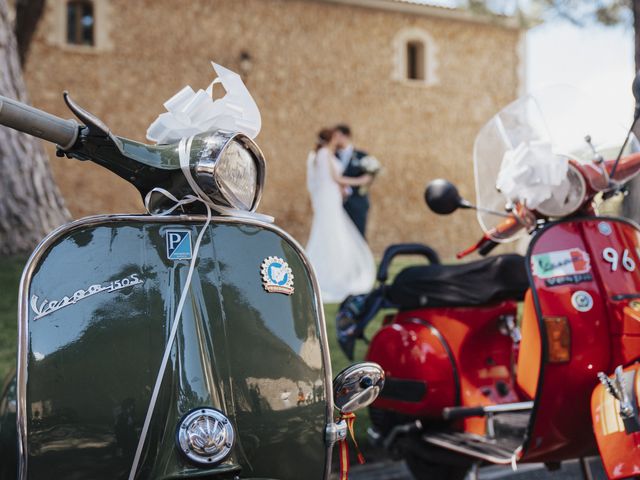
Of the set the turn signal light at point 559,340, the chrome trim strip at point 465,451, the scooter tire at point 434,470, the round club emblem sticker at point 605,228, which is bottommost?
the scooter tire at point 434,470

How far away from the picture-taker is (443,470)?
3453 millimetres

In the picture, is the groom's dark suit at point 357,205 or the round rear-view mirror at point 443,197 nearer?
the round rear-view mirror at point 443,197

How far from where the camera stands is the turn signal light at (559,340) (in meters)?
2.80

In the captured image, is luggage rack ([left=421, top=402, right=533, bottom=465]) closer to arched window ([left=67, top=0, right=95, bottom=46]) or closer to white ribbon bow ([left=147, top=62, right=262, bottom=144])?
white ribbon bow ([left=147, top=62, right=262, bottom=144])

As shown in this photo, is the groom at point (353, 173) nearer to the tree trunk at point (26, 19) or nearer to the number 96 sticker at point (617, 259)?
the tree trunk at point (26, 19)

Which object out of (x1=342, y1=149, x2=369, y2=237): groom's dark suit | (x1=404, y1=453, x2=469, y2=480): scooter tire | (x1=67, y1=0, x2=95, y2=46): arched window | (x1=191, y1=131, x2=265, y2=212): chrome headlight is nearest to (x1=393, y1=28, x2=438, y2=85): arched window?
(x1=67, y1=0, x2=95, y2=46): arched window

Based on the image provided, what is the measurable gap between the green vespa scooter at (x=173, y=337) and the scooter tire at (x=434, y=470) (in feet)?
4.80

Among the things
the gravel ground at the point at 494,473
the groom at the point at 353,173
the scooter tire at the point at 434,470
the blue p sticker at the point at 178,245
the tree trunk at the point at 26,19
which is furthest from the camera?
the tree trunk at the point at 26,19

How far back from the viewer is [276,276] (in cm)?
215

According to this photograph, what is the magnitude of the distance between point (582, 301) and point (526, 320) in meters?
0.26

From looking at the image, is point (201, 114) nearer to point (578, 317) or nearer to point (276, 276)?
point (276, 276)

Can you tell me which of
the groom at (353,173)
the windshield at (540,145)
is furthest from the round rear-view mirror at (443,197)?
the groom at (353,173)

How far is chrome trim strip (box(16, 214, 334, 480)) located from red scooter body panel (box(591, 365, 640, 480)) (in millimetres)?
859

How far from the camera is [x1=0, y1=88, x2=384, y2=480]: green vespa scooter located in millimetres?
1859
